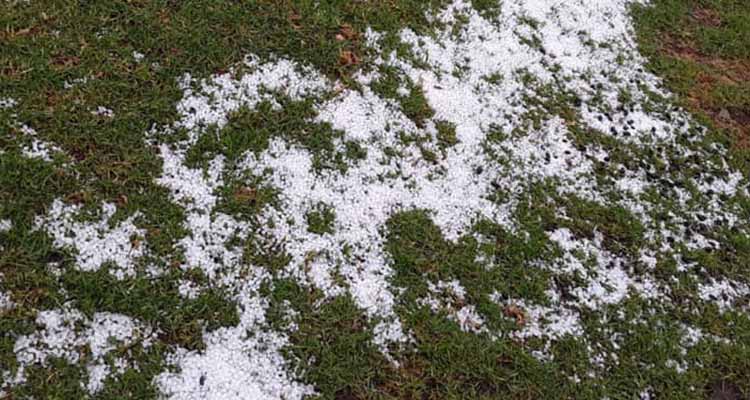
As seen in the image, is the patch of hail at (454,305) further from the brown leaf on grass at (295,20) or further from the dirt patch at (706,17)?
the dirt patch at (706,17)

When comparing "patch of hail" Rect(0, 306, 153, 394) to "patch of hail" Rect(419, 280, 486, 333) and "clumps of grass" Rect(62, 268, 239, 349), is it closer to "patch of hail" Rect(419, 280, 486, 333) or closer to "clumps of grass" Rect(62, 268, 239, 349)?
"clumps of grass" Rect(62, 268, 239, 349)

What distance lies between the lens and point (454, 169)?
3.84 metres

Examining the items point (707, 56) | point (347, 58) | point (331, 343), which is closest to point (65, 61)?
point (347, 58)

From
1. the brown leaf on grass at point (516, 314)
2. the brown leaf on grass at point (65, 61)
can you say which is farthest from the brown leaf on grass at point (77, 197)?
the brown leaf on grass at point (516, 314)

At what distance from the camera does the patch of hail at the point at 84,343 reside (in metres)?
2.64

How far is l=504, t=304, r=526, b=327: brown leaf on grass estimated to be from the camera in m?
3.27

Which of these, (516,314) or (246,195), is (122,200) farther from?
(516,314)

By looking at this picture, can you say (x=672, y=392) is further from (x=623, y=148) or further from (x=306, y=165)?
(x=306, y=165)

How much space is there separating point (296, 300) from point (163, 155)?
112 centimetres

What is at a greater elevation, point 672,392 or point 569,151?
point 569,151

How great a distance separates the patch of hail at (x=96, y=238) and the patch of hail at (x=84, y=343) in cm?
24

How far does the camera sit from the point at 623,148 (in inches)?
165

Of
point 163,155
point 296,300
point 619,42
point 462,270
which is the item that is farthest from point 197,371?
point 619,42

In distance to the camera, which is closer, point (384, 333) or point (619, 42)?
point (384, 333)
